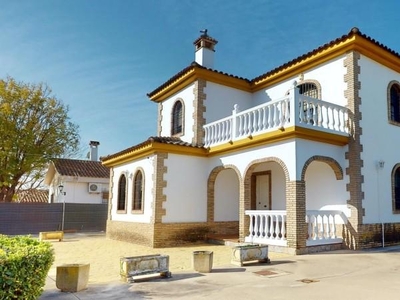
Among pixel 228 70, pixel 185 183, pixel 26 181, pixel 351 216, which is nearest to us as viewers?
pixel 351 216

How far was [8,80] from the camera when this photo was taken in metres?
24.9

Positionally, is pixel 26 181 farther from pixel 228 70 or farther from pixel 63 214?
pixel 228 70

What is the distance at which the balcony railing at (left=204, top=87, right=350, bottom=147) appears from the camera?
10.1m

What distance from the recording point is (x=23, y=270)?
4309 mm

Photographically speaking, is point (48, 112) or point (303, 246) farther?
point (48, 112)

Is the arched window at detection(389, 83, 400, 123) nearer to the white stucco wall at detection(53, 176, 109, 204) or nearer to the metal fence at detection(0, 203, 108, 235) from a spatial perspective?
the metal fence at detection(0, 203, 108, 235)

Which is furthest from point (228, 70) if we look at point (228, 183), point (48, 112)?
point (48, 112)

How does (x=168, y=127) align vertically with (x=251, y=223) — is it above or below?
above

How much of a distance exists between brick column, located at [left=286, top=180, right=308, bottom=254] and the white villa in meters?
0.03

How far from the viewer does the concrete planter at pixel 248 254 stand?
7.95m

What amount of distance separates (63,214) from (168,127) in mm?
9162

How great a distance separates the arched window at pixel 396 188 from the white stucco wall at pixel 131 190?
856 cm

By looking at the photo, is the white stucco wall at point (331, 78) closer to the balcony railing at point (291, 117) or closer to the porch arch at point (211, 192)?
the balcony railing at point (291, 117)

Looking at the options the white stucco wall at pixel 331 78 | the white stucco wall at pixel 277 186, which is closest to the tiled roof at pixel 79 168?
the white stucco wall at pixel 277 186
